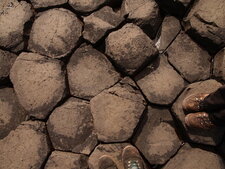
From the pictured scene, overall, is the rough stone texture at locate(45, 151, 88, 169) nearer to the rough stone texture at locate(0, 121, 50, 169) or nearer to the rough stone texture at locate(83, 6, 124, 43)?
the rough stone texture at locate(0, 121, 50, 169)

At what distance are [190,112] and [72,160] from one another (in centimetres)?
96

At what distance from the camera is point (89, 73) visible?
237 cm

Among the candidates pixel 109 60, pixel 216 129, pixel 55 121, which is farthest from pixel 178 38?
pixel 55 121

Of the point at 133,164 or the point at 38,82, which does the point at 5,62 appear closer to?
the point at 38,82

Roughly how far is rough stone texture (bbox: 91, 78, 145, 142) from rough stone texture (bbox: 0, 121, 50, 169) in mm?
439

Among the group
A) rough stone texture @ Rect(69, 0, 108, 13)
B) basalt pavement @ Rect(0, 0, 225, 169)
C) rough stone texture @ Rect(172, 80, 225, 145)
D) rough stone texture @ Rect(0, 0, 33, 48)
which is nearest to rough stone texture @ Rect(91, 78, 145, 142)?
basalt pavement @ Rect(0, 0, 225, 169)

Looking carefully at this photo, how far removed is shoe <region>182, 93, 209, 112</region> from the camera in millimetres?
2080

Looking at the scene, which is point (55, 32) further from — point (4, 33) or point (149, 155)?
point (149, 155)

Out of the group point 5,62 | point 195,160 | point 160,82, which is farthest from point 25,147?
point 195,160

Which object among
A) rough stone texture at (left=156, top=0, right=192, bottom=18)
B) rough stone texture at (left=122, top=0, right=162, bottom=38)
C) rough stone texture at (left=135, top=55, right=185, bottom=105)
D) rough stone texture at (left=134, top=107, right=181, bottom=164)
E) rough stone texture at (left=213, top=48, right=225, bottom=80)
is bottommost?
rough stone texture at (left=134, top=107, right=181, bottom=164)

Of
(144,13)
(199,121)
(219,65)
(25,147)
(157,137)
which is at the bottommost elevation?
(25,147)

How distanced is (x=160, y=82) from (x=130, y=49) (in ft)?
1.17

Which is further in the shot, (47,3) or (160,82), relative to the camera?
(47,3)

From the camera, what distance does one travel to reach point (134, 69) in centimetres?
228
